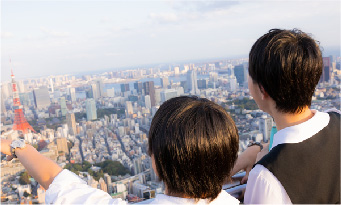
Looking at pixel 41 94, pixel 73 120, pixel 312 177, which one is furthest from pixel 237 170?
pixel 41 94

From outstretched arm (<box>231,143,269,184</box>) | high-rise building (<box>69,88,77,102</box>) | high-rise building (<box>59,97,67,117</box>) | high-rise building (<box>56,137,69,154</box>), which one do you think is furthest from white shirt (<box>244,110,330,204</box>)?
high-rise building (<box>69,88,77,102</box>)

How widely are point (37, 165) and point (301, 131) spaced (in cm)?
56

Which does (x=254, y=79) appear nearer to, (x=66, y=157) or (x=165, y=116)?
(x=165, y=116)

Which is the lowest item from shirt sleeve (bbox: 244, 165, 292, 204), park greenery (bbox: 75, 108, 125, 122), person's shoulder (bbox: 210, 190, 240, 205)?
park greenery (bbox: 75, 108, 125, 122)

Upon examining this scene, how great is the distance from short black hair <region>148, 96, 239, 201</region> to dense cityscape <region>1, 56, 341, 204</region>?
2.73 meters

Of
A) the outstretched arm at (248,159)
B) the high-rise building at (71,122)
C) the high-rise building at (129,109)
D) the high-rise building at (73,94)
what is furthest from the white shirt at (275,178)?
the high-rise building at (73,94)

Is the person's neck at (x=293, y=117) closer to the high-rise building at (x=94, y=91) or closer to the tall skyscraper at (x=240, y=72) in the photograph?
the tall skyscraper at (x=240, y=72)

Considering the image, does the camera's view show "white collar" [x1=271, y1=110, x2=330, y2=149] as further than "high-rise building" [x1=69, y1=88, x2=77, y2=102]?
No

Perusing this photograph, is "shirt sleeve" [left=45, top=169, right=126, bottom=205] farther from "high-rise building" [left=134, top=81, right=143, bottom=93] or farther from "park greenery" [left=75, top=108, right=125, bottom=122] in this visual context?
"high-rise building" [left=134, top=81, right=143, bottom=93]

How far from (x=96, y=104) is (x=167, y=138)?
9.11 metres

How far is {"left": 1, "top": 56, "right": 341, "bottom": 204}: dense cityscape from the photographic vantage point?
413 centimetres

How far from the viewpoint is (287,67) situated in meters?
0.64

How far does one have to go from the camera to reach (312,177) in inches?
24.9

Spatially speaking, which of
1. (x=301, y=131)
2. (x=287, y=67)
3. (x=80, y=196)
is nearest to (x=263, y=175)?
(x=301, y=131)
